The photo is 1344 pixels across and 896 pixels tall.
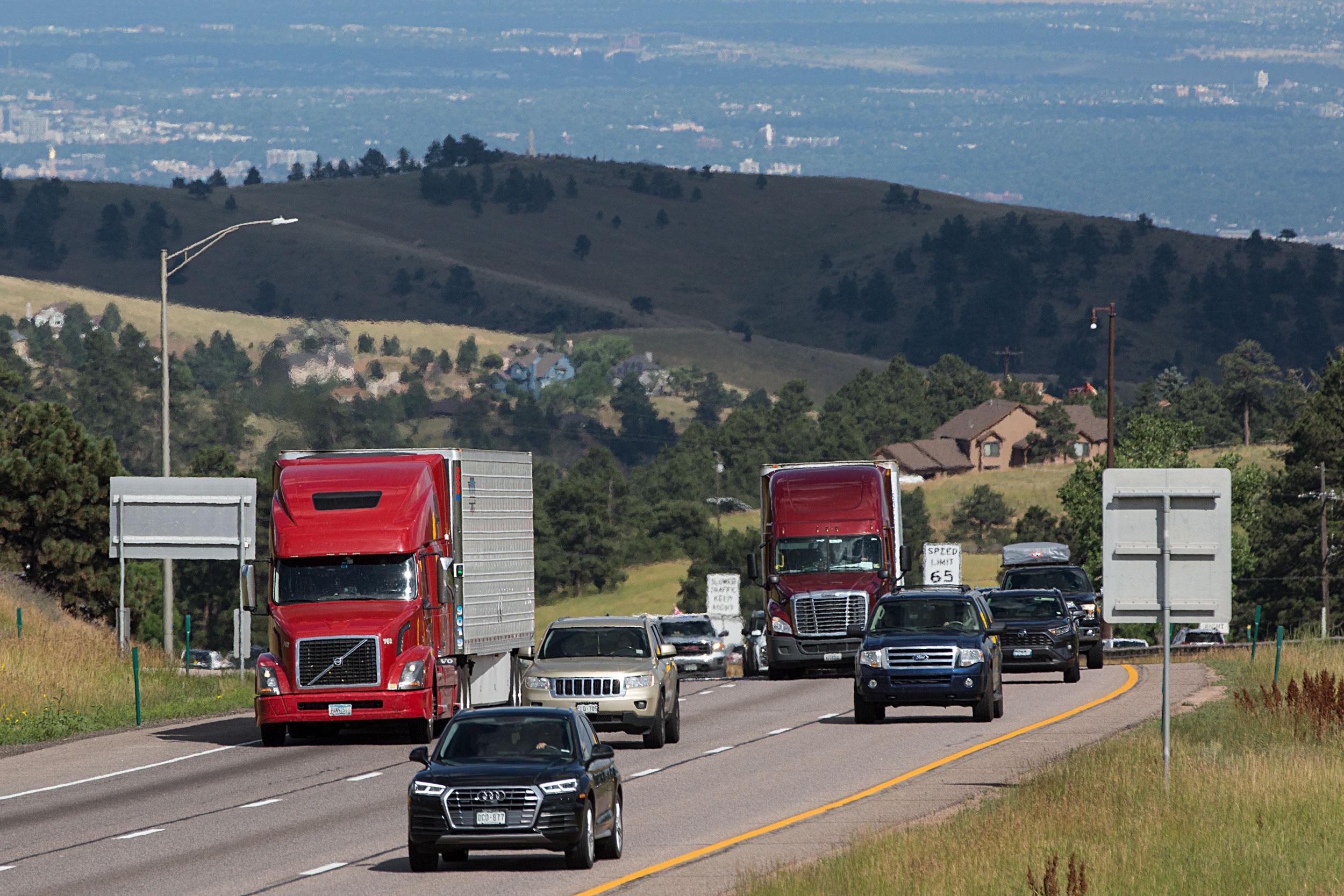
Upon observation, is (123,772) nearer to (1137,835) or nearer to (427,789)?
(427,789)

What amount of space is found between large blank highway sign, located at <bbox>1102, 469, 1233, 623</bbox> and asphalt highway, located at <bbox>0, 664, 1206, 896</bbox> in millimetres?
3152

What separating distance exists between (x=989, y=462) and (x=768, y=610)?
14116 cm

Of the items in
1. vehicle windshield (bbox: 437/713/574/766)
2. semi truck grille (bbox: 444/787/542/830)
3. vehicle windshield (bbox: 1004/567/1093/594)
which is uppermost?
vehicle windshield (bbox: 437/713/574/766)

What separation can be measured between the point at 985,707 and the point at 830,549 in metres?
11.1

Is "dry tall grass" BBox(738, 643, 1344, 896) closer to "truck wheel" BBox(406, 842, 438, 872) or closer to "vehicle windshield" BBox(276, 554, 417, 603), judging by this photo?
"truck wheel" BBox(406, 842, 438, 872)

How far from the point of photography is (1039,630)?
38875mm

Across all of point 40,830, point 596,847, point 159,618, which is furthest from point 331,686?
point 159,618

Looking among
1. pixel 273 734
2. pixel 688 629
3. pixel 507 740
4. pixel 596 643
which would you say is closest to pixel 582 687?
pixel 596 643

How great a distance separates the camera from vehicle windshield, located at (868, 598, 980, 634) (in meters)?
30.0

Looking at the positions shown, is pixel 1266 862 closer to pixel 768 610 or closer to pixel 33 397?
pixel 768 610

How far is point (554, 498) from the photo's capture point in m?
134

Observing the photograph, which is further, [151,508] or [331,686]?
[151,508]

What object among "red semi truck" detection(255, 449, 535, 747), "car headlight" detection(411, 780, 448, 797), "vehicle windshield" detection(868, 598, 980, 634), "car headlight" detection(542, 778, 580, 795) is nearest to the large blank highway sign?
"car headlight" detection(542, 778, 580, 795)

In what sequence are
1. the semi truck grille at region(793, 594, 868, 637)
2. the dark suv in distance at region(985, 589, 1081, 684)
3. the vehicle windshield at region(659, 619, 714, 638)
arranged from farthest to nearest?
the vehicle windshield at region(659, 619, 714, 638)
the semi truck grille at region(793, 594, 868, 637)
the dark suv in distance at region(985, 589, 1081, 684)
